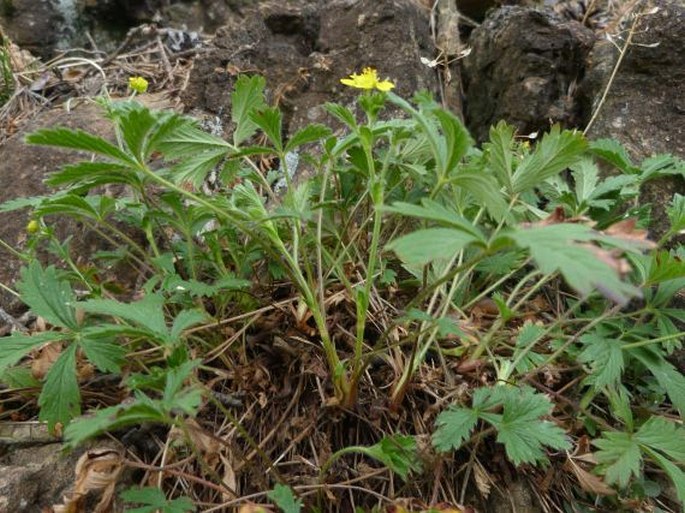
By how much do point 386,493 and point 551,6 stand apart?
3.35 metres

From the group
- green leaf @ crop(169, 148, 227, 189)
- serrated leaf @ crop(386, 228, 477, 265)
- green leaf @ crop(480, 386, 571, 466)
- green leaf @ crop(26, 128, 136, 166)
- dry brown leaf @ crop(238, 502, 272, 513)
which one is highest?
green leaf @ crop(26, 128, 136, 166)

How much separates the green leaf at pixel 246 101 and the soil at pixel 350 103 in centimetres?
51

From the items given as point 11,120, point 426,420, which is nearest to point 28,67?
point 11,120

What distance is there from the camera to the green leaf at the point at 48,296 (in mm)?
1163

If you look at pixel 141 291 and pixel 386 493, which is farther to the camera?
pixel 141 291

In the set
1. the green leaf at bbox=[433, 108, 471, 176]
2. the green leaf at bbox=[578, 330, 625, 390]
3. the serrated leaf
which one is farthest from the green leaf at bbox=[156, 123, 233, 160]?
the green leaf at bbox=[578, 330, 625, 390]

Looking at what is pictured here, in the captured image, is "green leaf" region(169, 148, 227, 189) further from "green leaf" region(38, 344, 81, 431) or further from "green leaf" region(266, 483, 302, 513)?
"green leaf" region(266, 483, 302, 513)

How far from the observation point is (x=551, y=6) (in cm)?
340

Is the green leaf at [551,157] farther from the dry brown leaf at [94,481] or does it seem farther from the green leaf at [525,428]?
the dry brown leaf at [94,481]

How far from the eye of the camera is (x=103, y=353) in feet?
3.68

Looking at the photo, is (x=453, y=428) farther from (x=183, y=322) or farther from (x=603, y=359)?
(x=183, y=322)

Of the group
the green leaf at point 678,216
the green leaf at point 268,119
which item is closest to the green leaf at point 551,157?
the green leaf at point 678,216

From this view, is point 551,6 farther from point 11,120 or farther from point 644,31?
point 11,120

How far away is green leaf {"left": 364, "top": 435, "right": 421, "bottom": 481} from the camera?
1.04 meters
